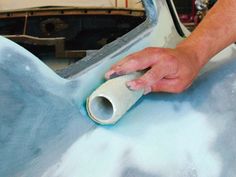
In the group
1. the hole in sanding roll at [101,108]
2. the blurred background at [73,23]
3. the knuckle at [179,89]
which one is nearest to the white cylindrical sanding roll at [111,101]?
the hole in sanding roll at [101,108]

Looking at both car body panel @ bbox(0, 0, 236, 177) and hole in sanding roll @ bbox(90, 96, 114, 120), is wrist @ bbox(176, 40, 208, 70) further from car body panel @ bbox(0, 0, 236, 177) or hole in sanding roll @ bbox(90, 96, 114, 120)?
hole in sanding roll @ bbox(90, 96, 114, 120)

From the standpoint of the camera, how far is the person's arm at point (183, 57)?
2.49ft

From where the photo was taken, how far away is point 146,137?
0.75m

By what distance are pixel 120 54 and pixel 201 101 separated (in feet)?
0.63

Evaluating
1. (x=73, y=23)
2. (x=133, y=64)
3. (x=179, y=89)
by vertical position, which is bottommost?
(x=73, y=23)

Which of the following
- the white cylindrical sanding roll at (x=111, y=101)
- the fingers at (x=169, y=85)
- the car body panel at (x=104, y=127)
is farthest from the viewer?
the fingers at (x=169, y=85)

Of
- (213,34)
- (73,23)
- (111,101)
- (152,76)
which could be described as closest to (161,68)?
(152,76)

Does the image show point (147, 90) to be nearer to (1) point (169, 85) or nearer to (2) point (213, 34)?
(1) point (169, 85)

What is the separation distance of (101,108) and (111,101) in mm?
35

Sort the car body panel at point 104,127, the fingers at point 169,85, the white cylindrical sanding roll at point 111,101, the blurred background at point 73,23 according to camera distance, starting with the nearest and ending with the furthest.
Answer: the car body panel at point 104,127 < the white cylindrical sanding roll at point 111,101 < the fingers at point 169,85 < the blurred background at point 73,23

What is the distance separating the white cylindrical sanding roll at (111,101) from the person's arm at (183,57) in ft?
0.05

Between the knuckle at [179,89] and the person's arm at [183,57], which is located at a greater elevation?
the person's arm at [183,57]

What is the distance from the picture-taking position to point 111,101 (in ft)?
2.33

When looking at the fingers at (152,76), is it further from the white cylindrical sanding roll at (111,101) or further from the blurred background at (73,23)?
the blurred background at (73,23)
